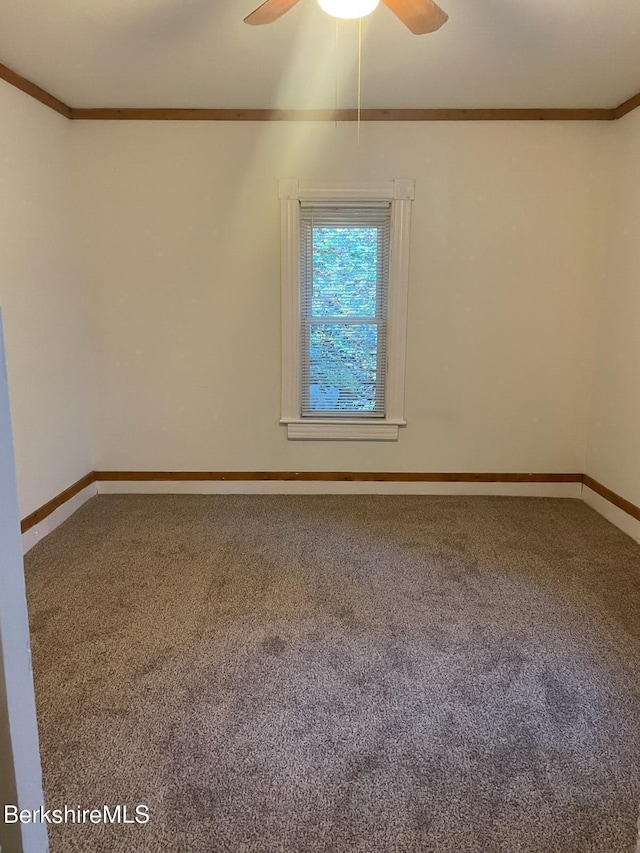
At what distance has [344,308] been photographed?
3.75 m

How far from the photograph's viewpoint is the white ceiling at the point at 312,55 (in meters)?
2.24

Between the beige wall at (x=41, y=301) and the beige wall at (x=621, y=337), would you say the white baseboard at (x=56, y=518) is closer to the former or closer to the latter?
the beige wall at (x=41, y=301)

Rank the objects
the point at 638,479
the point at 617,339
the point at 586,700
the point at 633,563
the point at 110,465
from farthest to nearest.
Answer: the point at 110,465 < the point at 617,339 < the point at 638,479 < the point at 633,563 < the point at 586,700

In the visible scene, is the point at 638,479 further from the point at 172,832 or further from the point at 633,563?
the point at 172,832

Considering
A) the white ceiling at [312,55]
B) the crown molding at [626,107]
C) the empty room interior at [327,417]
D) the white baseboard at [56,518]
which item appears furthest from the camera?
the crown molding at [626,107]

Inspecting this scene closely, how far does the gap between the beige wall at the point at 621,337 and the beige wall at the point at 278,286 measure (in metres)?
0.12

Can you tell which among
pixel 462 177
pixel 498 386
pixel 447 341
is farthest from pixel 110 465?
pixel 462 177

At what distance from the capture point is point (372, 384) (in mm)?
3855

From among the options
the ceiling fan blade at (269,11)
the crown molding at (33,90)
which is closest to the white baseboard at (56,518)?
the crown molding at (33,90)

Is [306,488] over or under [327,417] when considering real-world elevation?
under

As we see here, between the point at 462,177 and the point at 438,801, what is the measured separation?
338cm

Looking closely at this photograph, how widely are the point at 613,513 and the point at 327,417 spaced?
194 cm

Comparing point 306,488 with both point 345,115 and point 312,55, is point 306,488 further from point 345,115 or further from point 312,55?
point 312,55
